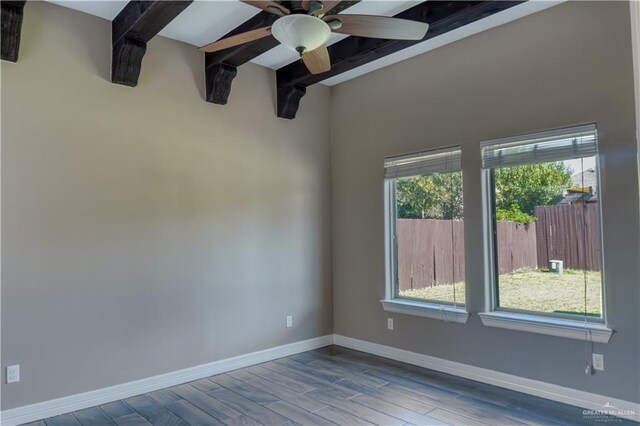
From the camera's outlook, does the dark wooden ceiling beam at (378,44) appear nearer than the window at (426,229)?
Yes

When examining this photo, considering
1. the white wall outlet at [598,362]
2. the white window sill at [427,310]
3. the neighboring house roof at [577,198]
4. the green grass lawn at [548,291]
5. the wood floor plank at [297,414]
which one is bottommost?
the wood floor plank at [297,414]

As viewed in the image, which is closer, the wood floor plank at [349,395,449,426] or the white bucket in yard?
the wood floor plank at [349,395,449,426]

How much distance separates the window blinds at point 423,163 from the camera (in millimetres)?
3811

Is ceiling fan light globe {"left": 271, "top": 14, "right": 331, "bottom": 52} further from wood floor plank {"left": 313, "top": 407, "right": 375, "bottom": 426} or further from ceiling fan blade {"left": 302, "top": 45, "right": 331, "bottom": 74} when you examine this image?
wood floor plank {"left": 313, "top": 407, "right": 375, "bottom": 426}

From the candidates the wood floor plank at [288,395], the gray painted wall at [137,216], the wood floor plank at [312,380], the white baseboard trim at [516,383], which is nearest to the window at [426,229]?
the white baseboard trim at [516,383]

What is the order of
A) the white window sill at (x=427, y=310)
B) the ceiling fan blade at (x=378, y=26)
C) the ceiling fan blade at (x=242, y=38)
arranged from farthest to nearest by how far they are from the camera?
the white window sill at (x=427, y=310) < the ceiling fan blade at (x=242, y=38) < the ceiling fan blade at (x=378, y=26)

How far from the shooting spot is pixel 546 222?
3.34 m

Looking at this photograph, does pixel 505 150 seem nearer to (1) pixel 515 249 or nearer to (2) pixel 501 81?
(2) pixel 501 81

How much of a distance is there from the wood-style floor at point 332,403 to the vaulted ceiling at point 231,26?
2.59 metres

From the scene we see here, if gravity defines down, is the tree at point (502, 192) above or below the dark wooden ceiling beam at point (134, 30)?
below

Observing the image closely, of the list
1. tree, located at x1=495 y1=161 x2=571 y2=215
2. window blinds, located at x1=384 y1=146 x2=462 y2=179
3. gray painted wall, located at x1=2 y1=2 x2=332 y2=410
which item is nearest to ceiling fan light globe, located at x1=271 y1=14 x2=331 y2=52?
gray painted wall, located at x1=2 y1=2 x2=332 y2=410

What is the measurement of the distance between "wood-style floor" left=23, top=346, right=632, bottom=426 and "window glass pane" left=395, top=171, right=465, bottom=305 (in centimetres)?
77

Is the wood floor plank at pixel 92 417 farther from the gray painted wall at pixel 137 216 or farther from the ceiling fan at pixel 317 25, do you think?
the ceiling fan at pixel 317 25

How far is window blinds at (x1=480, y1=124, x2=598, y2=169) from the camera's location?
3.04 meters
